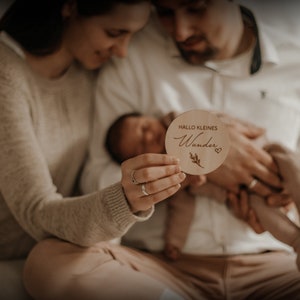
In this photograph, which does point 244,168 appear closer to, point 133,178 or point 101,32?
point 133,178

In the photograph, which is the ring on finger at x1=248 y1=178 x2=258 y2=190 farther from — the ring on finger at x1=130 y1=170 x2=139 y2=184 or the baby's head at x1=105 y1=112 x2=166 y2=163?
the ring on finger at x1=130 y1=170 x2=139 y2=184

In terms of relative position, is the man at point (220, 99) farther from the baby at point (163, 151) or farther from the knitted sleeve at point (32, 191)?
the knitted sleeve at point (32, 191)

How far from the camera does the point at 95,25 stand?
2.93 ft

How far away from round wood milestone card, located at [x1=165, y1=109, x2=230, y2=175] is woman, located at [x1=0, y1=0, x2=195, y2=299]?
5 centimetres

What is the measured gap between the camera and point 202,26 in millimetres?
931

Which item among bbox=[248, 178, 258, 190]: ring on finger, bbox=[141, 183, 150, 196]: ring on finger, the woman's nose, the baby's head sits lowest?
bbox=[248, 178, 258, 190]: ring on finger

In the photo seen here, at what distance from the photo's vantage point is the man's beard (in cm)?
97

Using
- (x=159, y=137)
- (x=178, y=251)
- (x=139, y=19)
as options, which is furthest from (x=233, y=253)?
(x=139, y=19)

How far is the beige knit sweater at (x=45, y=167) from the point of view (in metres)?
0.79

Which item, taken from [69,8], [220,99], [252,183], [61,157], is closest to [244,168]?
[252,183]

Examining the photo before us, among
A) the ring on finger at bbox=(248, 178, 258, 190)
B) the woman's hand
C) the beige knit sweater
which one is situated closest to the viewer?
the woman's hand

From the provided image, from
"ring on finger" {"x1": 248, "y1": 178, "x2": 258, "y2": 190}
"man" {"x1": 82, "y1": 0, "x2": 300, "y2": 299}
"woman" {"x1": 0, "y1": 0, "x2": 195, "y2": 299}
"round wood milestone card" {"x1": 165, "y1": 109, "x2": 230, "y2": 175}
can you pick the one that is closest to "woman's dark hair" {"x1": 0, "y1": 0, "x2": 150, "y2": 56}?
"woman" {"x1": 0, "y1": 0, "x2": 195, "y2": 299}

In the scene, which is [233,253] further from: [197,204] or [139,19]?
[139,19]

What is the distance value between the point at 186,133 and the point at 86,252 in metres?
0.30
